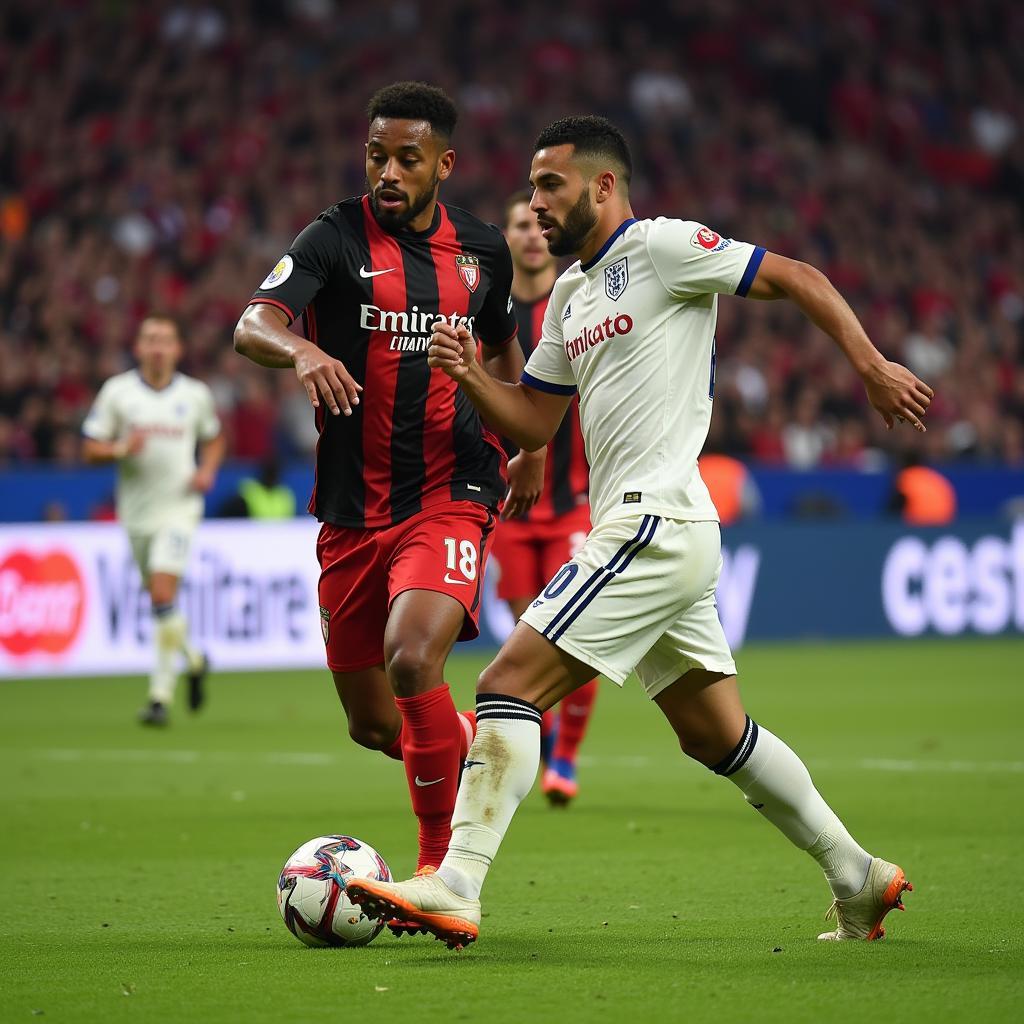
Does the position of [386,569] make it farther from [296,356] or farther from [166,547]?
[166,547]

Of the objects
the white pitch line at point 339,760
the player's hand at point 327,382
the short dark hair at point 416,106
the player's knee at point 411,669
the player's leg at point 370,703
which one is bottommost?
the white pitch line at point 339,760

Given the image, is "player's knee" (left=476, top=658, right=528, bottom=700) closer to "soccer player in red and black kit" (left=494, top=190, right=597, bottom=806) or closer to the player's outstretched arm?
the player's outstretched arm

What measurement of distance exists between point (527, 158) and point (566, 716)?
16.6 m

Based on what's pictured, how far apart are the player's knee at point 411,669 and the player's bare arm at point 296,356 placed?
0.77 metres

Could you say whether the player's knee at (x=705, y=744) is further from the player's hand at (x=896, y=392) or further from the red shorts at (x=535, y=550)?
the red shorts at (x=535, y=550)

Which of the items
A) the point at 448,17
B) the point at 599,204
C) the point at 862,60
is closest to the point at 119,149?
the point at 448,17

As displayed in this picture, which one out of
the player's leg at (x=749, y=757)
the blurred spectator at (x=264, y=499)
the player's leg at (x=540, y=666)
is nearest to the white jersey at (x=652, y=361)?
the player's leg at (x=540, y=666)

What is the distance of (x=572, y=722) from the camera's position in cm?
888

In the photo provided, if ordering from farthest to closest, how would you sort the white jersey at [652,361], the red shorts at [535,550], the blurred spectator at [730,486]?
1. the blurred spectator at [730,486]
2. the red shorts at [535,550]
3. the white jersey at [652,361]

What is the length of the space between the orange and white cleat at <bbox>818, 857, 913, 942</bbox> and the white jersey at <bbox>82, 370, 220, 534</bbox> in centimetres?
838

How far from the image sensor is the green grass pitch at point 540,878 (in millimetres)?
4691

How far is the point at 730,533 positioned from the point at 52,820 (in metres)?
10.7

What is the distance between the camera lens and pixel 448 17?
26656mm

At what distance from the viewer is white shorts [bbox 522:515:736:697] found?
520 cm
